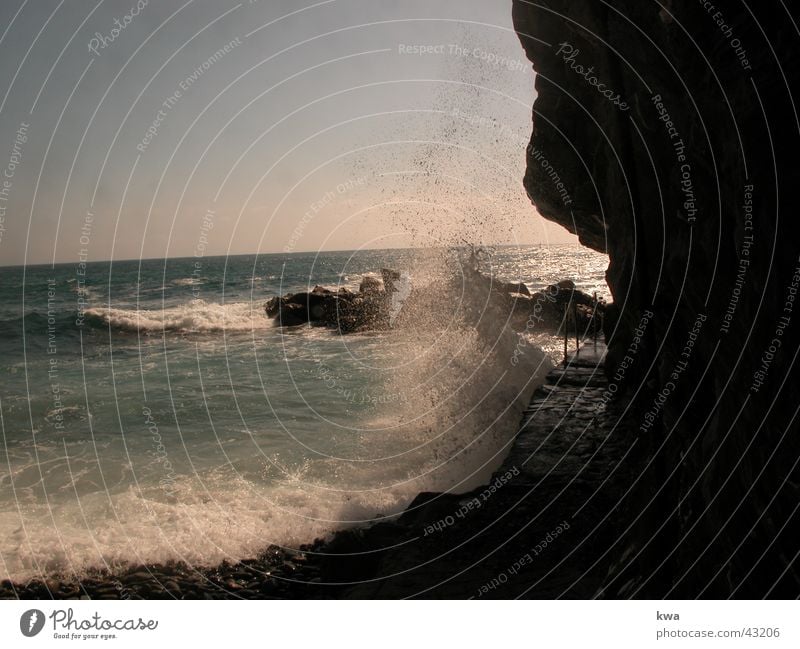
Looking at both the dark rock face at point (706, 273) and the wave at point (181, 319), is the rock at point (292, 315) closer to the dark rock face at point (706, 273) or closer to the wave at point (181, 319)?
the wave at point (181, 319)

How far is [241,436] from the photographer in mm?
13969

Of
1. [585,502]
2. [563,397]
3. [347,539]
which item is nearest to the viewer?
[585,502]

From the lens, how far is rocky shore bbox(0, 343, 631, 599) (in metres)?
6.70

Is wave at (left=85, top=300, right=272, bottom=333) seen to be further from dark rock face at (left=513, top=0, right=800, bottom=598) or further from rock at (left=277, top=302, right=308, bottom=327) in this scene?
dark rock face at (left=513, top=0, right=800, bottom=598)

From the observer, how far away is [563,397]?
1182 cm

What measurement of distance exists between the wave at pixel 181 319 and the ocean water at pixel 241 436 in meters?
7.91

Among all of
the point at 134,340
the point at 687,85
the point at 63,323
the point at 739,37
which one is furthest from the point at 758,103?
the point at 63,323

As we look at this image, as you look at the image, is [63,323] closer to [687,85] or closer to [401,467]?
[401,467]

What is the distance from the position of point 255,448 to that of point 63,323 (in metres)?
26.6

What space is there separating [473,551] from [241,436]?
8.04 meters

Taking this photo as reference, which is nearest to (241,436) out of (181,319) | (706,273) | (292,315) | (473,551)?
(473,551)
